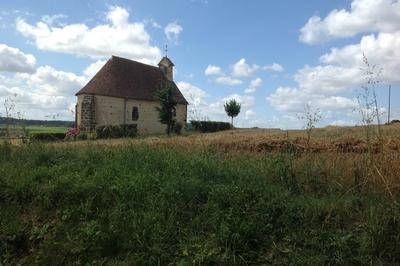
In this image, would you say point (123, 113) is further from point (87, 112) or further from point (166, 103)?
point (166, 103)

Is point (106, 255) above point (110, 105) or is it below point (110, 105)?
below

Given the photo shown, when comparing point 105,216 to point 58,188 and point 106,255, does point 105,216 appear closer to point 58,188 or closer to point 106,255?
point 106,255

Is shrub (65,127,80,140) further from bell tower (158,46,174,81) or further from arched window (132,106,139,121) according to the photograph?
bell tower (158,46,174,81)

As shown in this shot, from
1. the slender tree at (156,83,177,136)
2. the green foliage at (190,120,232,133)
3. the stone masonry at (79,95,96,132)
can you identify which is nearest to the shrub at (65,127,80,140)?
the slender tree at (156,83,177,136)

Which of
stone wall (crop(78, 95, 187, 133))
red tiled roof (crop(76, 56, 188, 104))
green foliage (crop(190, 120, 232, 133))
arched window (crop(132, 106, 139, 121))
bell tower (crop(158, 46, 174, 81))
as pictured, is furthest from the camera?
bell tower (crop(158, 46, 174, 81))

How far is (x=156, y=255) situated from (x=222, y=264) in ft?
2.49

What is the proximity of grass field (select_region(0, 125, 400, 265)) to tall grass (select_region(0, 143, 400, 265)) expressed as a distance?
0.01m

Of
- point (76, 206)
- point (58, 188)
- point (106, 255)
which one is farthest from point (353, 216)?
point (58, 188)

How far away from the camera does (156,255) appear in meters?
4.72

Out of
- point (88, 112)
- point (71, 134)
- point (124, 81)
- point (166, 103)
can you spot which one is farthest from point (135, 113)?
point (71, 134)

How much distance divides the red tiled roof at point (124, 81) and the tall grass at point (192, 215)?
34.7 meters

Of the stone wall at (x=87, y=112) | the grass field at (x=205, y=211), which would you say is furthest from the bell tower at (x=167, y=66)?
the grass field at (x=205, y=211)

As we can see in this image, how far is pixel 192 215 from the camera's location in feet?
17.3

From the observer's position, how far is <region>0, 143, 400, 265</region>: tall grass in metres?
4.52
